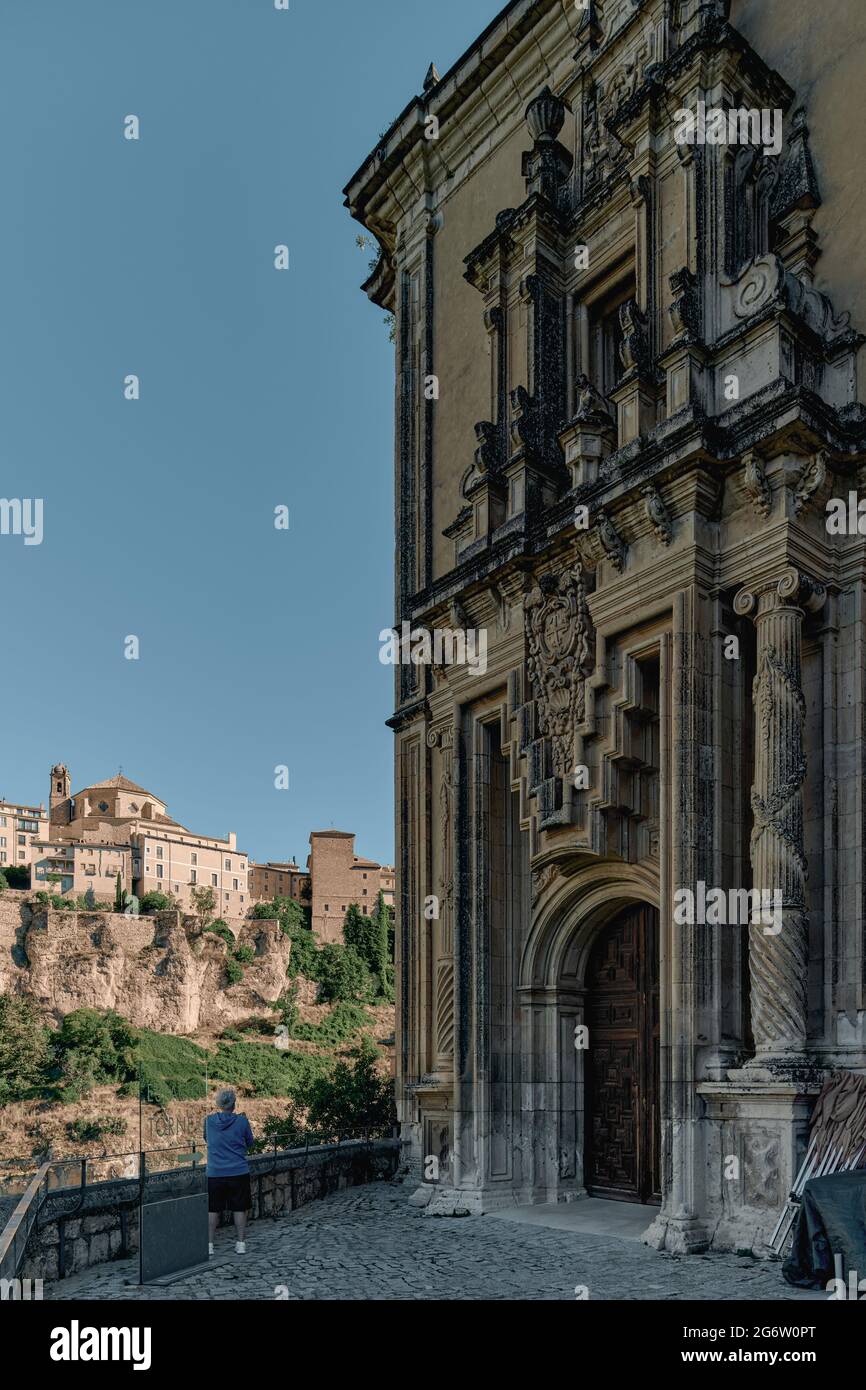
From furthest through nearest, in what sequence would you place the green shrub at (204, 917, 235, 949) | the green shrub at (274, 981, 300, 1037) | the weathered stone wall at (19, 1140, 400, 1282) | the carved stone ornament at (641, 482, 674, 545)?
the green shrub at (204, 917, 235, 949)
the green shrub at (274, 981, 300, 1037)
the carved stone ornament at (641, 482, 674, 545)
the weathered stone wall at (19, 1140, 400, 1282)

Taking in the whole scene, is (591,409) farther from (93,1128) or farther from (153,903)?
(153,903)

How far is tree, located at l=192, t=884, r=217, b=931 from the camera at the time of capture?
10131 centimetres

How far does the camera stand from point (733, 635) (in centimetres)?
1105

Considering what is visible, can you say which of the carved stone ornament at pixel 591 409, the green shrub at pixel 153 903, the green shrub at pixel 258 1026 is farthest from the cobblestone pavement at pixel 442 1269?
the green shrub at pixel 153 903

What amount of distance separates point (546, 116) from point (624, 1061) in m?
11.4

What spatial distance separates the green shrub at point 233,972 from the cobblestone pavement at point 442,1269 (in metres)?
80.0

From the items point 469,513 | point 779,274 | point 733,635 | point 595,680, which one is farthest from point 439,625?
point 779,274

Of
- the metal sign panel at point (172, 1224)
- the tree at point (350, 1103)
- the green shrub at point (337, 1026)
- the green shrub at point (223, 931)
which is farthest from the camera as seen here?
the green shrub at point (223, 931)

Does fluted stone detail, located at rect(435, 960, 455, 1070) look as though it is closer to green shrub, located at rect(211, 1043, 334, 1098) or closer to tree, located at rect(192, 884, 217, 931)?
green shrub, located at rect(211, 1043, 334, 1098)

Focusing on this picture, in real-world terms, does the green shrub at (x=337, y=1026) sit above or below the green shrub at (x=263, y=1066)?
above

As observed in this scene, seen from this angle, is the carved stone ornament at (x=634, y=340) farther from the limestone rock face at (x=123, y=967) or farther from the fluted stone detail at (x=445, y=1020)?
the limestone rock face at (x=123, y=967)

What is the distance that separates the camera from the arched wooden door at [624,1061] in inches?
481

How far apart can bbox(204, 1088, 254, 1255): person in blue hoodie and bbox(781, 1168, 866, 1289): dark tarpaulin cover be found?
4.42 metres

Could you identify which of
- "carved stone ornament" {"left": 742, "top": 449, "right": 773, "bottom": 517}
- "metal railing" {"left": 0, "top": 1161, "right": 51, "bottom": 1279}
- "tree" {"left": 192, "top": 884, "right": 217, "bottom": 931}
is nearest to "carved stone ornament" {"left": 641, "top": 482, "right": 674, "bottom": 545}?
"carved stone ornament" {"left": 742, "top": 449, "right": 773, "bottom": 517}
